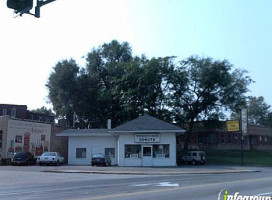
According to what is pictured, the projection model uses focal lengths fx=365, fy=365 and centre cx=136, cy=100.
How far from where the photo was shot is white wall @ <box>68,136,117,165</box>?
45.3 metres

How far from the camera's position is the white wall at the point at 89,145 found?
45.3 m

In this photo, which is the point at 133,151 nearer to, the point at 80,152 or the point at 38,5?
the point at 80,152

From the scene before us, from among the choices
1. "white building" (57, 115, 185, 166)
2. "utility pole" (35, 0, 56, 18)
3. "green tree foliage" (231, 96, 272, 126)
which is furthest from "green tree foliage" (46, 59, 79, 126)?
"green tree foliage" (231, 96, 272, 126)

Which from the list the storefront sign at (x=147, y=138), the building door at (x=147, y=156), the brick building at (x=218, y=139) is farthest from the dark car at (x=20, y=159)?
the brick building at (x=218, y=139)

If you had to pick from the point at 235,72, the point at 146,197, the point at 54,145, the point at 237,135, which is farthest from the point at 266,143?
the point at 146,197

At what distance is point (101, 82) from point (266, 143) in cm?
4125

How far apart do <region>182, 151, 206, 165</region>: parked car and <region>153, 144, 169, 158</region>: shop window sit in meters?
9.21

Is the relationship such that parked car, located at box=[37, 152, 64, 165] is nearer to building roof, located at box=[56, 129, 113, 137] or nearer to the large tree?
building roof, located at box=[56, 129, 113, 137]

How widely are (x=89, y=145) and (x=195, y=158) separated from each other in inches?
573

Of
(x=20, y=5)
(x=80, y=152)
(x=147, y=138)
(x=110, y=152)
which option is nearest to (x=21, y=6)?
(x=20, y=5)

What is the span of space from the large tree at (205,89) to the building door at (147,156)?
16728 millimetres

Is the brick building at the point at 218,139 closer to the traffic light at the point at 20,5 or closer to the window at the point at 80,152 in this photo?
the window at the point at 80,152

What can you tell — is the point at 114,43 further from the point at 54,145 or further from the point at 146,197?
the point at 146,197

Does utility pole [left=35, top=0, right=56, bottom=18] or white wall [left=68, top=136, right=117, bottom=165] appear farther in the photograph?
white wall [left=68, top=136, right=117, bottom=165]
